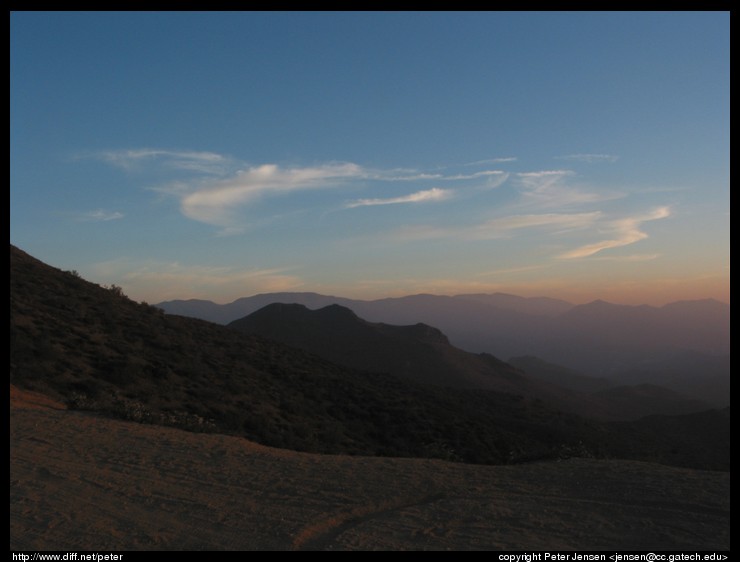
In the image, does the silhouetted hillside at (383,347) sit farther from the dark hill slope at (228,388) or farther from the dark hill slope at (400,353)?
the dark hill slope at (228,388)

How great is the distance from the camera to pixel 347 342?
2694 inches

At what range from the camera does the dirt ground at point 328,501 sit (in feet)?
23.3

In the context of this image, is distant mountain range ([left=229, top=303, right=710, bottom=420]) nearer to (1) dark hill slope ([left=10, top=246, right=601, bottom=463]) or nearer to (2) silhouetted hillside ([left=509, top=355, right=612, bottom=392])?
(2) silhouetted hillside ([left=509, top=355, right=612, bottom=392])

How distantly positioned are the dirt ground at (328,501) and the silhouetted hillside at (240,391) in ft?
13.2

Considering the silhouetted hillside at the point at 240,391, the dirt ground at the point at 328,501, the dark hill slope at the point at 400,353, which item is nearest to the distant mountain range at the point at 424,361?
→ the dark hill slope at the point at 400,353

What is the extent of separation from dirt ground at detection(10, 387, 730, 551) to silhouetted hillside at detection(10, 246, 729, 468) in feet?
13.2

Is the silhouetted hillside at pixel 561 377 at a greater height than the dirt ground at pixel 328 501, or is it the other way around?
the dirt ground at pixel 328 501

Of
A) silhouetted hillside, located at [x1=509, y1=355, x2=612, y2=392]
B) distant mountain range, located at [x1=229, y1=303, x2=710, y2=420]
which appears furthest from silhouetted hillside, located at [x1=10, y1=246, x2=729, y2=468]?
silhouetted hillside, located at [x1=509, y1=355, x2=612, y2=392]

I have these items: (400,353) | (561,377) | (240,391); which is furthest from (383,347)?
(240,391)

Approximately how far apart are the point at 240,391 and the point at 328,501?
14911 millimetres

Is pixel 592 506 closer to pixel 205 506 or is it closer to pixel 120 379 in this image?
pixel 205 506

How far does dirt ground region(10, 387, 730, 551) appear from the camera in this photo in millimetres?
7094
